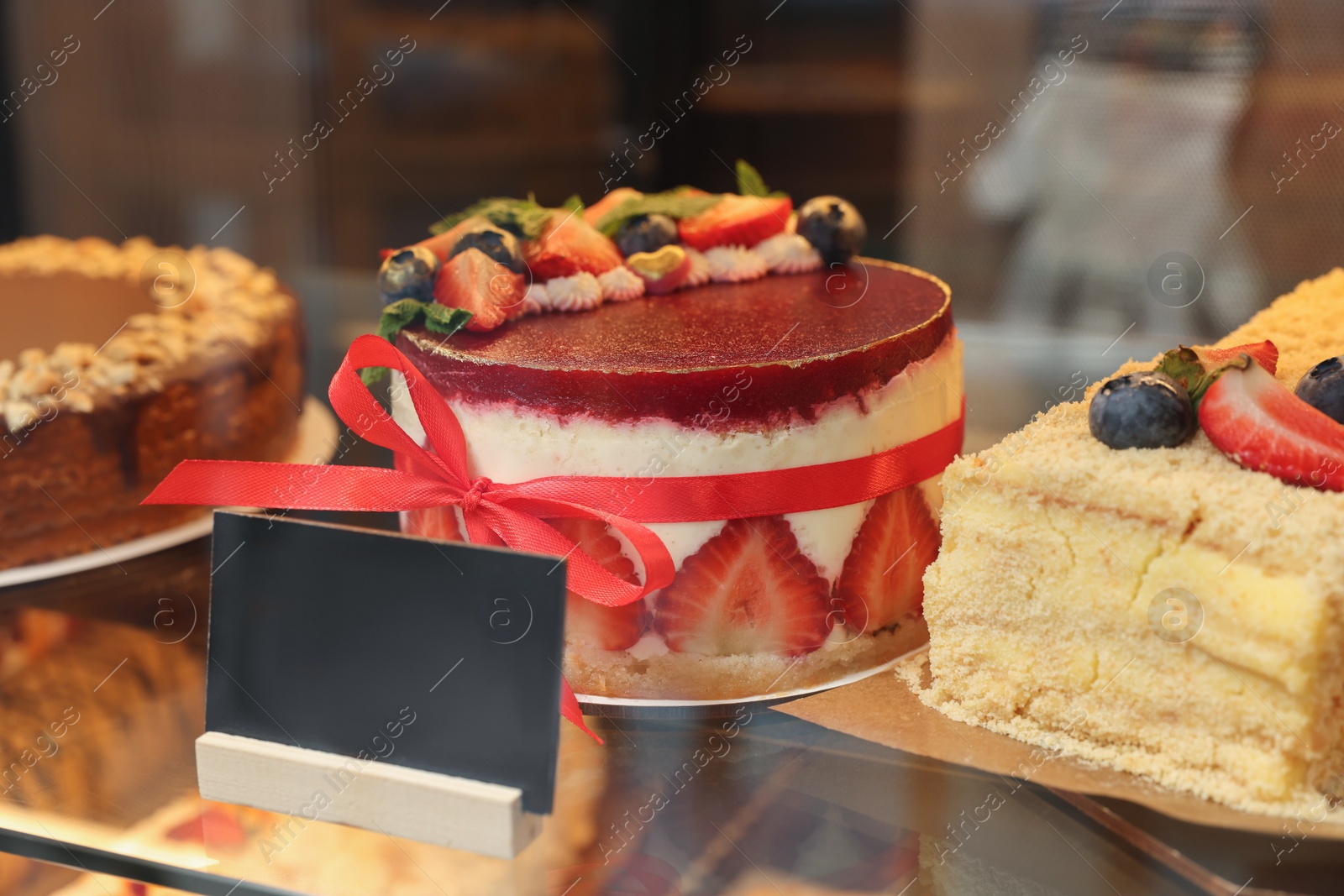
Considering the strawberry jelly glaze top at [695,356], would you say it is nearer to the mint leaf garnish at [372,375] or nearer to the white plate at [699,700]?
the mint leaf garnish at [372,375]

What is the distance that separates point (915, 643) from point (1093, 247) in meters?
1.29

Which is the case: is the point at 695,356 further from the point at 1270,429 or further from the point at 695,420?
the point at 1270,429

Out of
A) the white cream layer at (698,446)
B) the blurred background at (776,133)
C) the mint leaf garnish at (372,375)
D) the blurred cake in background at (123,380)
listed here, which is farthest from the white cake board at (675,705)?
the blurred cake in background at (123,380)

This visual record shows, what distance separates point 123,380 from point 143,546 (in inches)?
9.3

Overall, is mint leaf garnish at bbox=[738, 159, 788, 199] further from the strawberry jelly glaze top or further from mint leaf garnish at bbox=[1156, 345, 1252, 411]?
mint leaf garnish at bbox=[1156, 345, 1252, 411]

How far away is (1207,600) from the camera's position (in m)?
1.12

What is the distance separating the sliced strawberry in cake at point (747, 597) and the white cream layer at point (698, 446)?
17 millimetres

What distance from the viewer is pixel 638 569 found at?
1306 mm

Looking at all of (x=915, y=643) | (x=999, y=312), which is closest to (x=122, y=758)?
(x=915, y=643)

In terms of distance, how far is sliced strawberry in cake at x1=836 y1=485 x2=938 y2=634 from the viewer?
137 centimetres

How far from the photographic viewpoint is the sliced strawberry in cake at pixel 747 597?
1298 millimetres

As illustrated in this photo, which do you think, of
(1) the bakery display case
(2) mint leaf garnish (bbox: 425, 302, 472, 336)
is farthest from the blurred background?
(2) mint leaf garnish (bbox: 425, 302, 472, 336)

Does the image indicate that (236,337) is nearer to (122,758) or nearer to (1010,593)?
(122,758)

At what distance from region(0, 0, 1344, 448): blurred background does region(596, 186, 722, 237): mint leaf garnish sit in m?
0.58
